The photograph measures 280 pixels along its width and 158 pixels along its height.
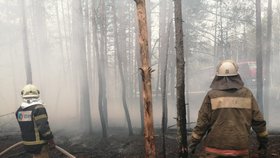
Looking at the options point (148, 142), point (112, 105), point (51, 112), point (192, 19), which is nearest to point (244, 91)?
point (148, 142)

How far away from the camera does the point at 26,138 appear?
6.77m

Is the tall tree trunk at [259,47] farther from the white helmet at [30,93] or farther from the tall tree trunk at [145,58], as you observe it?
the white helmet at [30,93]

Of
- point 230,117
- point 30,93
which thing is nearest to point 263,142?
point 230,117

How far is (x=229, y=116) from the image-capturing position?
3883 millimetres

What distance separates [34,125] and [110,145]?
645 cm

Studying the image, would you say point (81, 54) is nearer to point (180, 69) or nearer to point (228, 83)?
point (180, 69)

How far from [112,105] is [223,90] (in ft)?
79.0

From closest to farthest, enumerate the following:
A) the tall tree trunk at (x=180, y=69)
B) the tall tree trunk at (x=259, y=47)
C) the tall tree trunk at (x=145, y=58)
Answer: the tall tree trunk at (x=145, y=58) → the tall tree trunk at (x=180, y=69) → the tall tree trunk at (x=259, y=47)

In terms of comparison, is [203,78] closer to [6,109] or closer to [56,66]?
[56,66]

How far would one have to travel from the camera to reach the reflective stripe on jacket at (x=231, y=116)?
12.7 feet

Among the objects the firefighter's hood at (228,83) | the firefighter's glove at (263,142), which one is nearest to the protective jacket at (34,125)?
the firefighter's hood at (228,83)

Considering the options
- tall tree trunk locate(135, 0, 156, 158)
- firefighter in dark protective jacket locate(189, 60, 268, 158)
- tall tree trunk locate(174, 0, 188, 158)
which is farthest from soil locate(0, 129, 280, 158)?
firefighter in dark protective jacket locate(189, 60, 268, 158)

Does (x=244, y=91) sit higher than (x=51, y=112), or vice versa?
(x=244, y=91)

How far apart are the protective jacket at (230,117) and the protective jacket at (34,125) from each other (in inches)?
152
